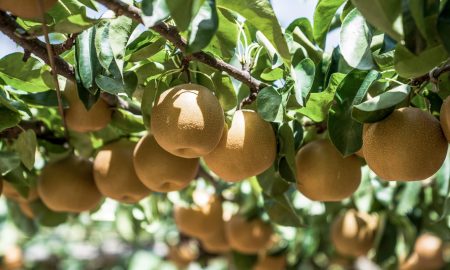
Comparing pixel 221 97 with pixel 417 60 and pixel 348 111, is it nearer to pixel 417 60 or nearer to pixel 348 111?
pixel 348 111

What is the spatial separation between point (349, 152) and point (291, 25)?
405 mm

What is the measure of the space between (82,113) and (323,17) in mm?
557

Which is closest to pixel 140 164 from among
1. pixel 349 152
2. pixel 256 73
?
pixel 256 73

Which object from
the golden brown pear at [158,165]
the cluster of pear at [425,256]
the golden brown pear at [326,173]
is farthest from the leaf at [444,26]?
the cluster of pear at [425,256]

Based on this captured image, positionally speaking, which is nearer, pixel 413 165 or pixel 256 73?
pixel 413 165

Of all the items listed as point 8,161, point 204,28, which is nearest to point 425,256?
point 8,161

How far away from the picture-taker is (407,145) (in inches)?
40.4

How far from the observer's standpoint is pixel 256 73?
1340 mm

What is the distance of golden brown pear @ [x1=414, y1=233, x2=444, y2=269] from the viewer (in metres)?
2.47

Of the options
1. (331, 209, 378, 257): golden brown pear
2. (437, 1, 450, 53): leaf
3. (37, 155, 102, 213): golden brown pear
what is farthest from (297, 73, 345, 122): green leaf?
(331, 209, 378, 257): golden brown pear

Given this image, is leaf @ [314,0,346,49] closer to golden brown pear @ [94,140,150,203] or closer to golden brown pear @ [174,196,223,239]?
golden brown pear @ [94,140,150,203]

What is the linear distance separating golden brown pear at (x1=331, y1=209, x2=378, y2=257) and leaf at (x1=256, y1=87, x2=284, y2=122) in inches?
44.9

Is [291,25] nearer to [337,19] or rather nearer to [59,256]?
[337,19]

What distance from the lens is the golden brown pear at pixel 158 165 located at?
4.14 feet
